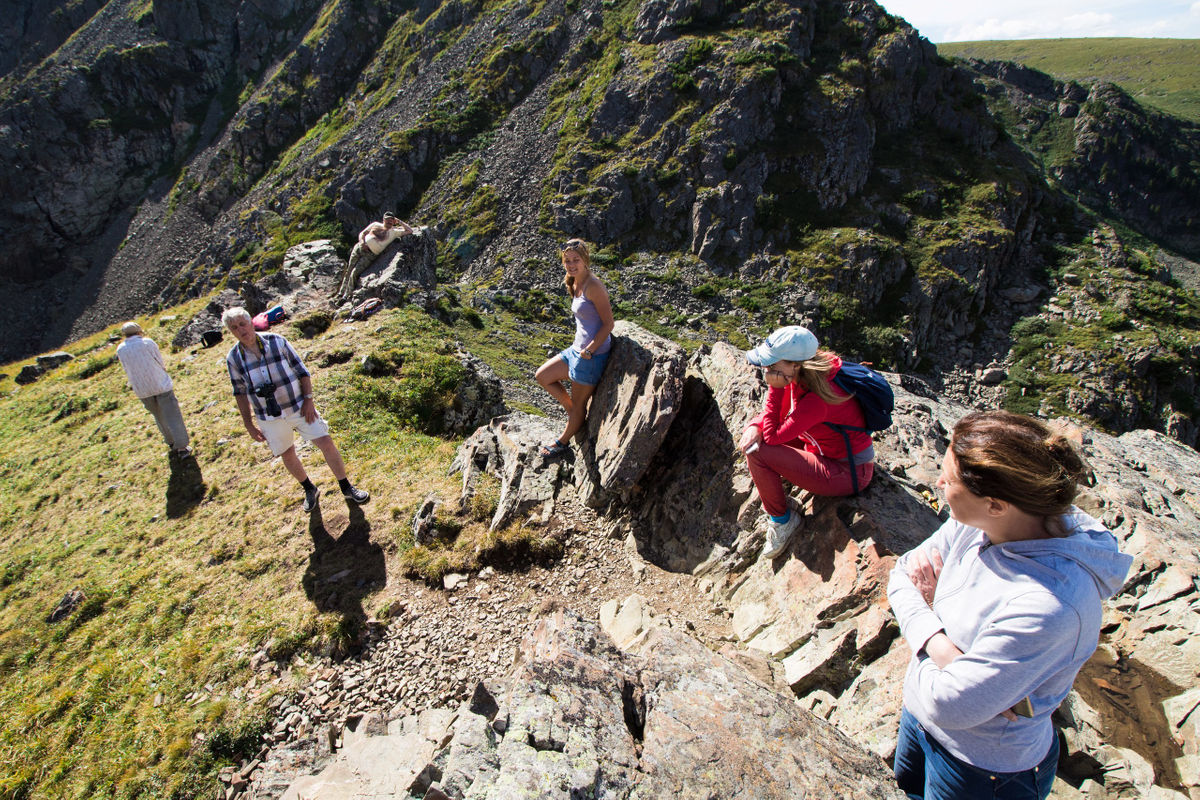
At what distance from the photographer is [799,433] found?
5777 mm

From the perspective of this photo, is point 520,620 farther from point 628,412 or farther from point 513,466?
point 628,412

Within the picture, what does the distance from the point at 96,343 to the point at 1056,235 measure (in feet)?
255

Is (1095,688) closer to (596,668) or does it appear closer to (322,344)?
(596,668)

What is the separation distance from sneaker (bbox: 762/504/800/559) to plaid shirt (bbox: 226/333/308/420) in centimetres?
779

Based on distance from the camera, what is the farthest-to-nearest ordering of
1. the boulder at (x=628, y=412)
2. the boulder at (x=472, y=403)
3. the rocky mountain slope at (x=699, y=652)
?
the boulder at (x=472, y=403), the boulder at (x=628, y=412), the rocky mountain slope at (x=699, y=652)

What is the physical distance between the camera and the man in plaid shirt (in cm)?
838

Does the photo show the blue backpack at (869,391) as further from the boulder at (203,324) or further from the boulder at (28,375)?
the boulder at (28,375)

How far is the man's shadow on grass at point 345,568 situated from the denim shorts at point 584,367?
175 inches

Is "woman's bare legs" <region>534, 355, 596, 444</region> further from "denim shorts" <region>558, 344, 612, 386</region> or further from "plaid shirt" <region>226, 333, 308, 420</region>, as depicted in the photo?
"plaid shirt" <region>226, 333, 308, 420</region>

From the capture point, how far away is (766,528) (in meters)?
7.08

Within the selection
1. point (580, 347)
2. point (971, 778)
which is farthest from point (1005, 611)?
point (580, 347)

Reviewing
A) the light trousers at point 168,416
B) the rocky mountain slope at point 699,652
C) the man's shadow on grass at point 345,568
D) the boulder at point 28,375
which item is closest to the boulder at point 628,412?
the rocky mountain slope at point 699,652

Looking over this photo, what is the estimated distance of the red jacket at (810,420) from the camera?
566 centimetres

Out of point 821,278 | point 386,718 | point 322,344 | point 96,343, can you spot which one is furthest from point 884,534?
point 96,343
